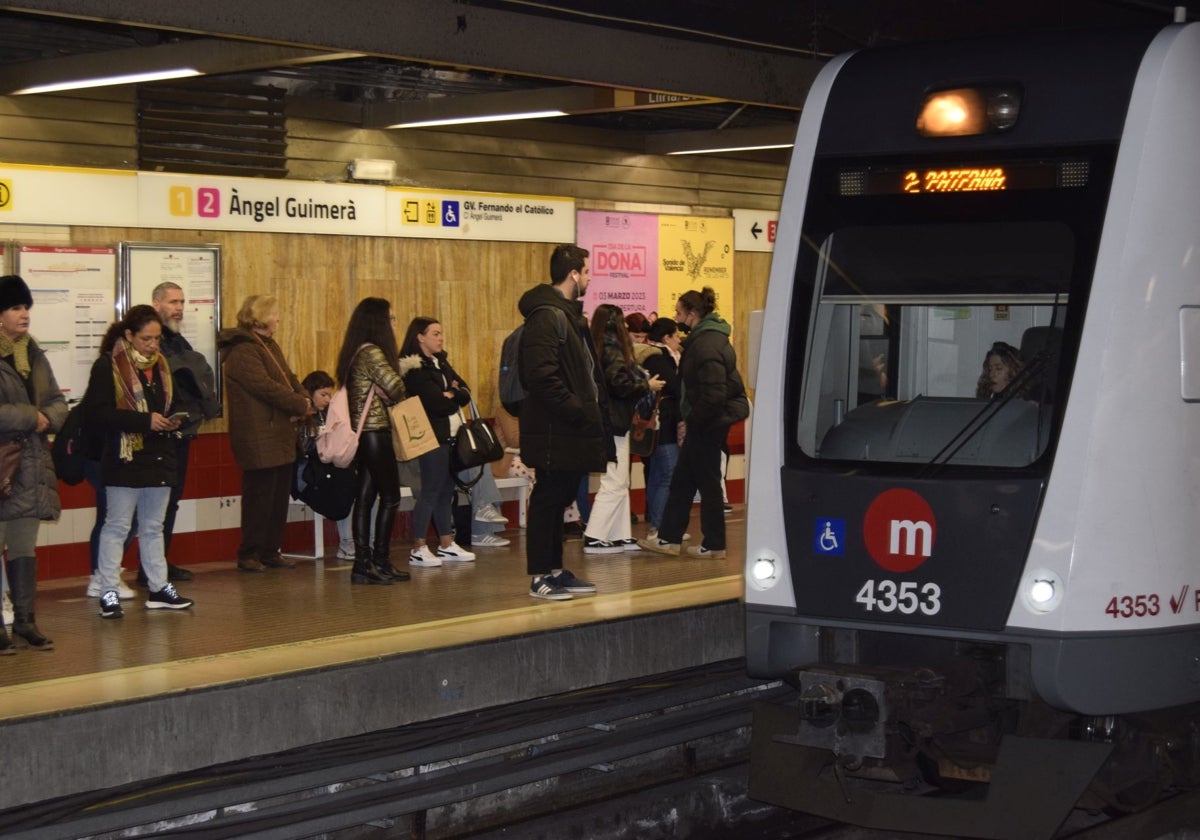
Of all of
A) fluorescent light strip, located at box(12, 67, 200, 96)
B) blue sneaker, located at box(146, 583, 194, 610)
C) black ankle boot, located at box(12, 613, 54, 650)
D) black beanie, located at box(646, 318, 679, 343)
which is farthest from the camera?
black beanie, located at box(646, 318, 679, 343)

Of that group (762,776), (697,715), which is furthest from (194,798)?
(697,715)

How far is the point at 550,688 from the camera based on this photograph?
843 cm

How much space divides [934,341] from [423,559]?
5.27 metres

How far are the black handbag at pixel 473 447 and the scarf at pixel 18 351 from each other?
11.0 feet

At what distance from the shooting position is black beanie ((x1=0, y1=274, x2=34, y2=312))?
26.2 ft

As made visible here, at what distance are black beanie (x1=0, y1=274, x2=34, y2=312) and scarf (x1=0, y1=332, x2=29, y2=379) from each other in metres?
0.15

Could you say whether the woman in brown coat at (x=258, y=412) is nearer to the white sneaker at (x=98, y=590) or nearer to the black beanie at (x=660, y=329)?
the white sneaker at (x=98, y=590)

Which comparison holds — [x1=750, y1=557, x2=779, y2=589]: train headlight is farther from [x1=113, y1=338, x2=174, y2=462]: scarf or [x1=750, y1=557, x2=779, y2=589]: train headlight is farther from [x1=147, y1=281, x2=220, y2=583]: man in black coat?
[x1=147, y1=281, x2=220, y2=583]: man in black coat

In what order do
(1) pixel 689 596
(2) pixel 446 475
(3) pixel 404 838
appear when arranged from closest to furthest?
(3) pixel 404 838 → (1) pixel 689 596 → (2) pixel 446 475

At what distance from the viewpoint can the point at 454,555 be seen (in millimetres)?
11414

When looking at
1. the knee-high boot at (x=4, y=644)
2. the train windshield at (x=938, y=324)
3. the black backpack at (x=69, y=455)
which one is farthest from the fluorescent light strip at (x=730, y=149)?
the knee-high boot at (x=4, y=644)

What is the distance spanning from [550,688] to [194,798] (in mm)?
2527

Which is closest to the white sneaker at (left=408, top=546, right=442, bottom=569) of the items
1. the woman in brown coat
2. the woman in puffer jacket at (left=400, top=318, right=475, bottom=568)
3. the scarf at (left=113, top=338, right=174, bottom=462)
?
the woman in puffer jacket at (left=400, top=318, right=475, bottom=568)

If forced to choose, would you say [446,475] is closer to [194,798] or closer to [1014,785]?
[194,798]
